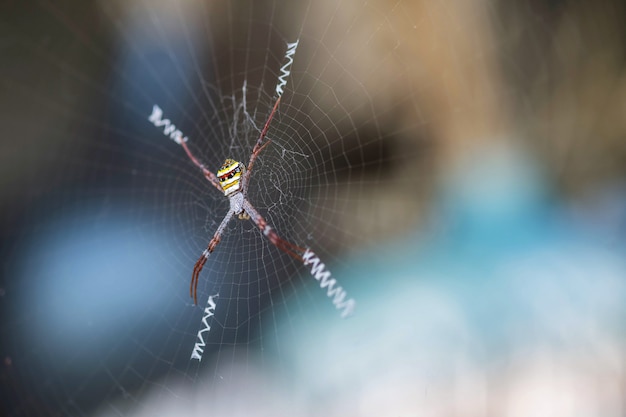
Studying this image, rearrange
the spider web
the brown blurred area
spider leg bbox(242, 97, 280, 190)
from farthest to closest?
1. the spider web
2. the brown blurred area
3. spider leg bbox(242, 97, 280, 190)

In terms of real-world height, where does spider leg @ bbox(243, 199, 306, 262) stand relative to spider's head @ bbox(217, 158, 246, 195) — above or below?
below

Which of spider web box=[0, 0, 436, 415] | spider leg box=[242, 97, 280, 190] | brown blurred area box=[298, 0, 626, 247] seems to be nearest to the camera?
spider leg box=[242, 97, 280, 190]

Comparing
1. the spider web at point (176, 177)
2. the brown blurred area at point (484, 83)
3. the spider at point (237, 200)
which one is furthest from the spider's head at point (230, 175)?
the brown blurred area at point (484, 83)

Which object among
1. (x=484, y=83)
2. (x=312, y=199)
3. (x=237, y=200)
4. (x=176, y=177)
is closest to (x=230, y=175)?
(x=237, y=200)

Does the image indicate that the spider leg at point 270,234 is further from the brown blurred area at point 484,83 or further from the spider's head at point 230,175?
the brown blurred area at point 484,83

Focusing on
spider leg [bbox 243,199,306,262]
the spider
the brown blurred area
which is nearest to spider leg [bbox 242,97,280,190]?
the spider

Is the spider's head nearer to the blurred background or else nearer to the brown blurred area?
the blurred background
